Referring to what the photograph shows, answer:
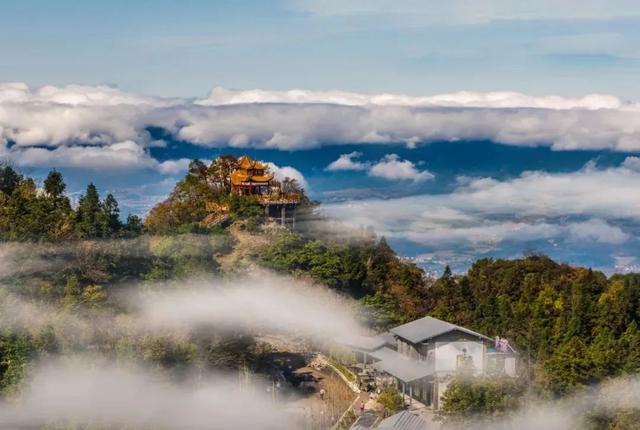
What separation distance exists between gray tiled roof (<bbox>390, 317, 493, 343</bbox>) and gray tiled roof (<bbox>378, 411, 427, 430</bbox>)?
4.42 m

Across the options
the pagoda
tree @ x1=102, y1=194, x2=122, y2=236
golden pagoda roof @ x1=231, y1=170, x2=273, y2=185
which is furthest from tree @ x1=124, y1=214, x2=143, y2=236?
the pagoda

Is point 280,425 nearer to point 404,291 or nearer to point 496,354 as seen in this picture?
point 496,354

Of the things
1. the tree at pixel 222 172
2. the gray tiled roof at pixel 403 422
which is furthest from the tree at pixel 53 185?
the gray tiled roof at pixel 403 422

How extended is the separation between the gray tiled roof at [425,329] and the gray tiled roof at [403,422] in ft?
14.5

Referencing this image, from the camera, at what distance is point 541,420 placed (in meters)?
21.8

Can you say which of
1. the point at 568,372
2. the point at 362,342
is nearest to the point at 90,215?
the point at 362,342

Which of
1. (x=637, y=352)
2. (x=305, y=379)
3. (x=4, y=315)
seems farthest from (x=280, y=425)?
(x=637, y=352)

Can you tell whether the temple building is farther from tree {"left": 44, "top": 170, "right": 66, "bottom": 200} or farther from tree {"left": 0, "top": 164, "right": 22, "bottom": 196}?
tree {"left": 0, "top": 164, "right": 22, "bottom": 196}

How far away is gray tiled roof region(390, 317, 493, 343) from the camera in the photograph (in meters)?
27.3

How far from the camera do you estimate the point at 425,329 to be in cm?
2845

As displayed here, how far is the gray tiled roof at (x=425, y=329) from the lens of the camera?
27266mm

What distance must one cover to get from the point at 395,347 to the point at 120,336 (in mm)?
9812

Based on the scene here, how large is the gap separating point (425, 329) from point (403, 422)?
6358mm

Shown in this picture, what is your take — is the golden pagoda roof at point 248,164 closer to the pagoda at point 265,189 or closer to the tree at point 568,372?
the pagoda at point 265,189
